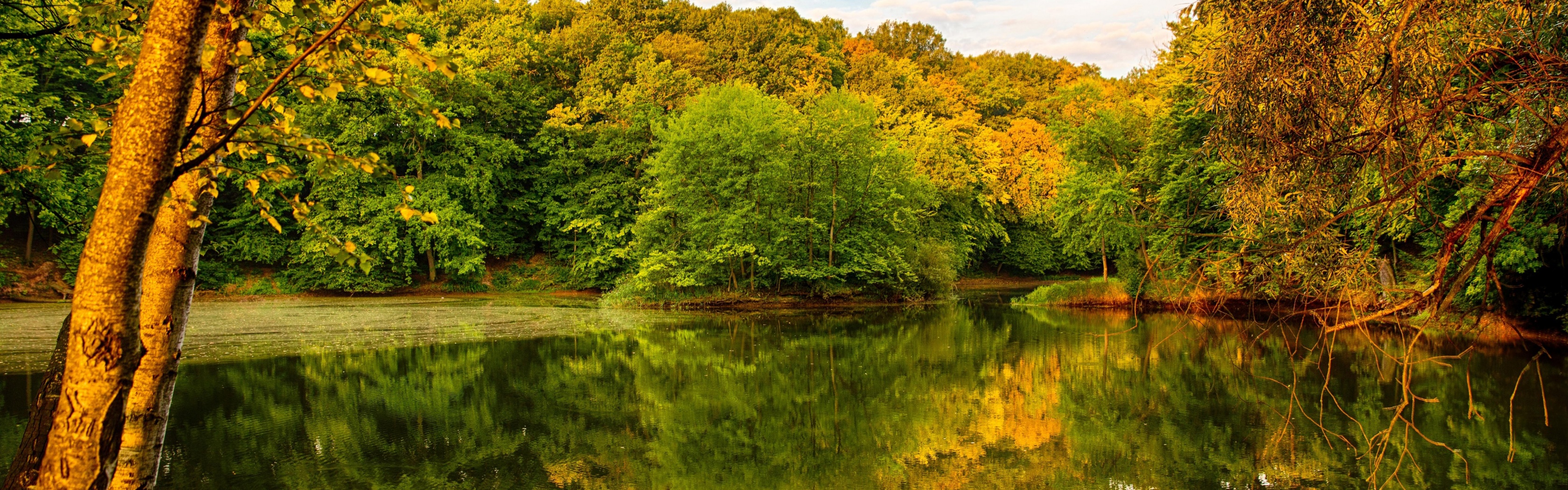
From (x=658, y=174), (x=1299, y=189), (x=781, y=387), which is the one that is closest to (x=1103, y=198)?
(x=658, y=174)

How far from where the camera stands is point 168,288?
3.26 meters

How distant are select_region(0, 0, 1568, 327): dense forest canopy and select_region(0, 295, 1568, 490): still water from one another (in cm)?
117

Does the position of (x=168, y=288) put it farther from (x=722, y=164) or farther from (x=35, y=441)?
(x=722, y=164)

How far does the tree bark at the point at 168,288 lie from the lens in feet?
10.3

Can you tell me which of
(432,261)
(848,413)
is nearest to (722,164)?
(432,261)

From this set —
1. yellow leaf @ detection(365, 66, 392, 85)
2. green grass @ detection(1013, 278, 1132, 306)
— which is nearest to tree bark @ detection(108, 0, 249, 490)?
yellow leaf @ detection(365, 66, 392, 85)

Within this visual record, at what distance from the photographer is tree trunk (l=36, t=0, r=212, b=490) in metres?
2.52

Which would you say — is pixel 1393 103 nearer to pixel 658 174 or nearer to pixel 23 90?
pixel 23 90

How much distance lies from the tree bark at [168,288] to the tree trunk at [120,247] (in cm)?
49

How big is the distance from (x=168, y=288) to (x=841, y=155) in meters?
24.9

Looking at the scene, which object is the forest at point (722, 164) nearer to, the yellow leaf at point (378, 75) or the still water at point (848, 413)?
the yellow leaf at point (378, 75)

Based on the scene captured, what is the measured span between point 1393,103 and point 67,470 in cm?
527

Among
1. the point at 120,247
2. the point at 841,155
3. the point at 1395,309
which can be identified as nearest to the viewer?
the point at 120,247

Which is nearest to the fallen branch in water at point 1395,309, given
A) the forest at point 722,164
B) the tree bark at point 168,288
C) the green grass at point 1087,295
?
the forest at point 722,164
